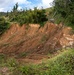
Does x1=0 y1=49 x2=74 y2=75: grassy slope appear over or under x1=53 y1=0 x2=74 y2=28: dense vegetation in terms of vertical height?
under

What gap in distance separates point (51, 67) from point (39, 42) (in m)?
6.46

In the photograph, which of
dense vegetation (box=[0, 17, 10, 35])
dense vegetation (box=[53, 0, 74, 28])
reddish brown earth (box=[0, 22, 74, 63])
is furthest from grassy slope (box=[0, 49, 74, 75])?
dense vegetation (box=[0, 17, 10, 35])

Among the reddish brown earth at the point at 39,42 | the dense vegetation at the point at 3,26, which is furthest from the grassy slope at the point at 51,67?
the dense vegetation at the point at 3,26

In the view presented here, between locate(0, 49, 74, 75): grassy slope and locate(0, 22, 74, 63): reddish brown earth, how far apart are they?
268 centimetres

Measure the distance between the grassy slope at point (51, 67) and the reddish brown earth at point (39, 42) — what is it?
268 centimetres

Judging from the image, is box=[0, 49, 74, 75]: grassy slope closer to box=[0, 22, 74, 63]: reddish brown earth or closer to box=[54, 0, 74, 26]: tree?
box=[0, 22, 74, 63]: reddish brown earth

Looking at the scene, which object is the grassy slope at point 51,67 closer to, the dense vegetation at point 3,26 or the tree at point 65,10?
the tree at point 65,10

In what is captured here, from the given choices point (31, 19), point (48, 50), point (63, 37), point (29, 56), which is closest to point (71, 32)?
point (63, 37)

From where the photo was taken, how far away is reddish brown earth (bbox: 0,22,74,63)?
14797mm

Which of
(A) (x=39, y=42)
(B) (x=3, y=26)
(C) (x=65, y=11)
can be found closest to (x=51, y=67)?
(A) (x=39, y=42)

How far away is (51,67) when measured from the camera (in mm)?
10445

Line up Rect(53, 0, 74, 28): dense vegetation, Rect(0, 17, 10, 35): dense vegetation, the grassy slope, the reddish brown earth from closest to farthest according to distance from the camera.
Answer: the grassy slope
the reddish brown earth
Rect(53, 0, 74, 28): dense vegetation
Rect(0, 17, 10, 35): dense vegetation

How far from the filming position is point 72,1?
17.1 metres

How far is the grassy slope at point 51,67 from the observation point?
1013 centimetres
